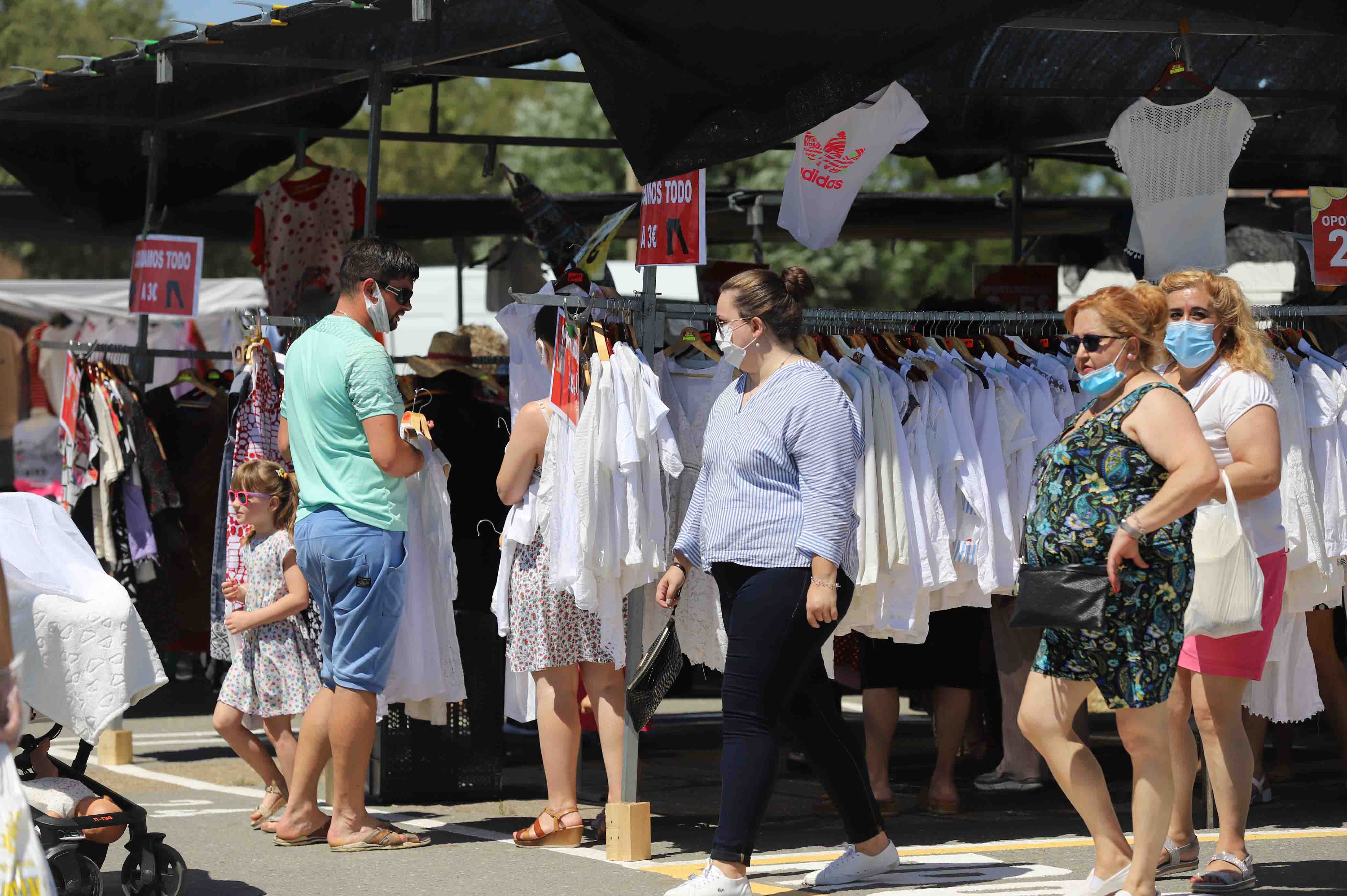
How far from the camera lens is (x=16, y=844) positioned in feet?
10.5

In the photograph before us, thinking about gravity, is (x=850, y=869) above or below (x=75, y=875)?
below

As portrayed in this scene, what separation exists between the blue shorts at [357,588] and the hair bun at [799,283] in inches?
64.2

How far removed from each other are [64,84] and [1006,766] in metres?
5.50

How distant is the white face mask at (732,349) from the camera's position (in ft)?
17.3

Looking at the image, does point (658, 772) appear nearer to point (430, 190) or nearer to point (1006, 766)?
point (1006, 766)

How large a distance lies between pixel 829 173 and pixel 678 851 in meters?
2.58

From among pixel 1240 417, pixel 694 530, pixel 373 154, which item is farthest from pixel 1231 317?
pixel 373 154

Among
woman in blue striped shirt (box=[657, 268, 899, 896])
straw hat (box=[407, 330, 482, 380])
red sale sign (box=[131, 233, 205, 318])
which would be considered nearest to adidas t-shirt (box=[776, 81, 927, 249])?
woman in blue striped shirt (box=[657, 268, 899, 896])

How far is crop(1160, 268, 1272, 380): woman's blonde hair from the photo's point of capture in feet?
17.5

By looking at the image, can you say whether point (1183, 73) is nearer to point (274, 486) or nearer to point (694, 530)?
point (694, 530)

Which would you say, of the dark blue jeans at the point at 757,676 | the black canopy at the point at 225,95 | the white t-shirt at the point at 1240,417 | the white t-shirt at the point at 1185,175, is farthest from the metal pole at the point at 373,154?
the white t-shirt at the point at 1240,417

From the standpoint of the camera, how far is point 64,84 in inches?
323

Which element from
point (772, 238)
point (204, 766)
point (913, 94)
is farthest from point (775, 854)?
point (772, 238)

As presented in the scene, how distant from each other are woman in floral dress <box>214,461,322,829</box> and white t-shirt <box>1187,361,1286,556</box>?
134 inches
